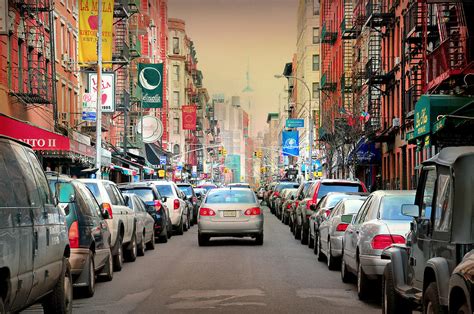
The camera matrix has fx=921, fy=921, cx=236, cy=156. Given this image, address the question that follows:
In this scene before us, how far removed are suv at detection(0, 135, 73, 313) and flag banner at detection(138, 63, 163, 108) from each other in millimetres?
46904

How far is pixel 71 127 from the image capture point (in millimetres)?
44656

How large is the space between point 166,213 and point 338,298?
1452 cm

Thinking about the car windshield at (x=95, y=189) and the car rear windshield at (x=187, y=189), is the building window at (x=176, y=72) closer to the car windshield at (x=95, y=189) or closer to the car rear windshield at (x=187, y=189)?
the car rear windshield at (x=187, y=189)

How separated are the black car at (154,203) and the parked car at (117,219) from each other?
5838 millimetres

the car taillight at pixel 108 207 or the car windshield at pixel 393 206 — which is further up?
the car windshield at pixel 393 206

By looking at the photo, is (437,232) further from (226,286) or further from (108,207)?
(108,207)

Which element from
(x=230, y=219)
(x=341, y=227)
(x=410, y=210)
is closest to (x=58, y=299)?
(x=410, y=210)

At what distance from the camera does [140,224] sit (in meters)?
21.7

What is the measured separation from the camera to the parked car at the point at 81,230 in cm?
1316

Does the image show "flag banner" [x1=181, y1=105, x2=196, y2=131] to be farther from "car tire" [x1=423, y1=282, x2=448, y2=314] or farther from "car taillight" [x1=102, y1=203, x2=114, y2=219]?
"car tire" [x1=423, y1=282, x2=448, y2=314]

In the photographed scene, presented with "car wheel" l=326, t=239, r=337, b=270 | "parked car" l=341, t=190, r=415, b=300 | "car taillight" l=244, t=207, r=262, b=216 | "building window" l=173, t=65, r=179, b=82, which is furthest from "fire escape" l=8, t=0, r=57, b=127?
"building window" l=173, t=65, r=179, b=82

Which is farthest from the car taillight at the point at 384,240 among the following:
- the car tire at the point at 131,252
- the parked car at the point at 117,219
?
the car tire at the point at 131,252

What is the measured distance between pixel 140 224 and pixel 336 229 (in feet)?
20.0

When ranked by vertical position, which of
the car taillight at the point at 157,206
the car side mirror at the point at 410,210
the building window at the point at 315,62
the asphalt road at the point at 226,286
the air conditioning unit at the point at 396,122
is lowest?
the asphalt road at the point at 226,286
